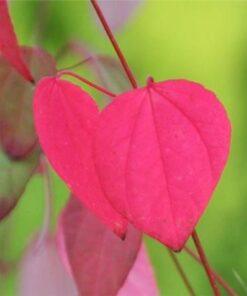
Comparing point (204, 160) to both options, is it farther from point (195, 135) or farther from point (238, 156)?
point (238, 156)

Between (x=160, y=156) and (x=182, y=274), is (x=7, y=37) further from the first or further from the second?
(x=182, y=274)

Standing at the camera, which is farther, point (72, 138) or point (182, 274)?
point (182, 274)

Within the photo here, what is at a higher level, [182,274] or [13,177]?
[13,177]

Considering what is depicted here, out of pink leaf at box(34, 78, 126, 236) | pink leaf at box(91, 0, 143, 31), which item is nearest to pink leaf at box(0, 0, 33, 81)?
pink leaf at box(34, 78, 126, 236)

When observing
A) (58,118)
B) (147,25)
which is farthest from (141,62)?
(58,118)

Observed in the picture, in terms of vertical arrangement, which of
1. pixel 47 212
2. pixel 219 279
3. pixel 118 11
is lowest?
pixel 219 279

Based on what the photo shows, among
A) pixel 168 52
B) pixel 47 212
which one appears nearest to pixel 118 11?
pixel 168 52

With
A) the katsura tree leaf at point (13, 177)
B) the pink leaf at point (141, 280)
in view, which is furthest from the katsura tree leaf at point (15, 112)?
the pink leaf at point (141, 280)

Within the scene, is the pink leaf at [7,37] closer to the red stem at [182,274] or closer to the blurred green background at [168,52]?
the blurred green background at [168,52]
